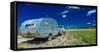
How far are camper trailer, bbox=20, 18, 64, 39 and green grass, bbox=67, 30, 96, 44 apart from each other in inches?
10.4

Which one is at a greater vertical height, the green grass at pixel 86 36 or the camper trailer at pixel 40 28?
the camper trailer at pixel 40 28

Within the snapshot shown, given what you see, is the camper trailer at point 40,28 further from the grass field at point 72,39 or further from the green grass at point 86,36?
the green grass at point 86,36

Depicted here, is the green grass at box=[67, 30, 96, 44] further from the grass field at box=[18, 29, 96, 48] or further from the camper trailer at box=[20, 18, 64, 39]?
the camper trailer at box=[20, 18, 64, 39]

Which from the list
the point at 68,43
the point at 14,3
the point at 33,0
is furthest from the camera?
the point at 68,43

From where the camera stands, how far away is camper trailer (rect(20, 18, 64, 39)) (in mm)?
2404

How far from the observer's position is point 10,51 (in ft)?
7.75

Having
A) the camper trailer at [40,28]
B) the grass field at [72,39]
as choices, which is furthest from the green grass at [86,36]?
the camper trailer at [40,28]

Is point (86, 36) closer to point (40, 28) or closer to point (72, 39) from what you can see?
point (72, 39)

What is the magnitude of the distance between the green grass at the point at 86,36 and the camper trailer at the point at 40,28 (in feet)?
0.87

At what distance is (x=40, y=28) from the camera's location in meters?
2.48

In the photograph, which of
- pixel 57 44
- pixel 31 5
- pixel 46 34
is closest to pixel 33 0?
pixel 31 5

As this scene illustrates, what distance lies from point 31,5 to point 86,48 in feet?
2.98

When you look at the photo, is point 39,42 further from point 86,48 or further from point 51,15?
point 86,48

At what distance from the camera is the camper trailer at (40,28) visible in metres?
2.40
